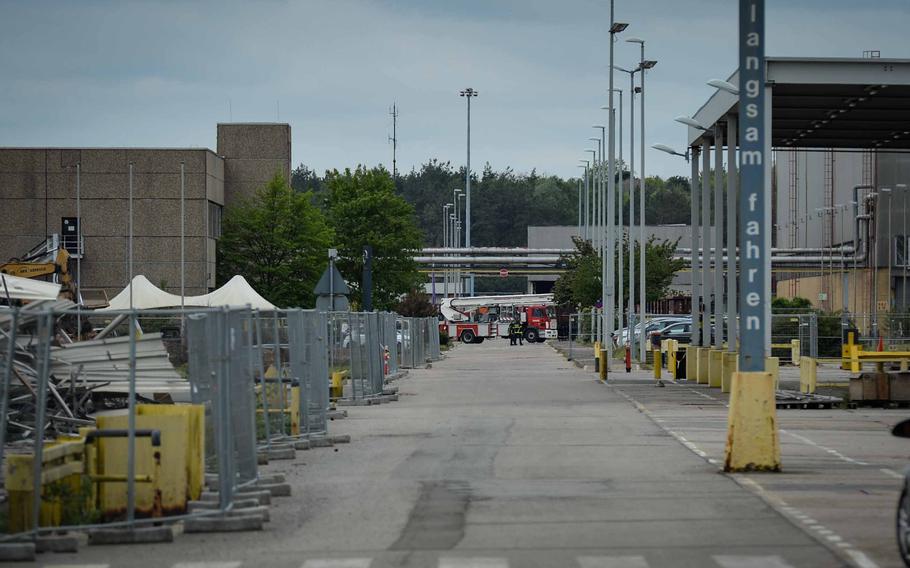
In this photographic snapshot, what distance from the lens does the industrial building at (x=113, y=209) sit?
68.9 metres

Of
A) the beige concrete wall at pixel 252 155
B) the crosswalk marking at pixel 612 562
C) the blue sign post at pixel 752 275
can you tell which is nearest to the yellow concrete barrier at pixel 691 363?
the blue sign post at pixel 752 275

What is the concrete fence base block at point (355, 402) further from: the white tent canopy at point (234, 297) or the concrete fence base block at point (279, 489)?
the concrete fence base block at point (279, 489)

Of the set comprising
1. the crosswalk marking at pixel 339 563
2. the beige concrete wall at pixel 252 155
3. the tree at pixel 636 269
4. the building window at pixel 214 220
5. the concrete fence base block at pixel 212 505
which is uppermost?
the beige concrete wall at pixel 252 155

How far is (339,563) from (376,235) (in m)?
68.2

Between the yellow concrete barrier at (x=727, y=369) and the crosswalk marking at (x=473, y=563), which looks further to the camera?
the yellow concrete barrier at (x=727, y=369)

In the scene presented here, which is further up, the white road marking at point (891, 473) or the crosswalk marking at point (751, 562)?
the crosswalk marking at point (751, 562)

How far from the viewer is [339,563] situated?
35.3 ft

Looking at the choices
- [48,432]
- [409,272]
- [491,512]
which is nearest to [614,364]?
[409,272]

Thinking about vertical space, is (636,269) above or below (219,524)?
above

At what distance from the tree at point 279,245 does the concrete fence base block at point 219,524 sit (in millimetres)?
56272

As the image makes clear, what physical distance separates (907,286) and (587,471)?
68730mm

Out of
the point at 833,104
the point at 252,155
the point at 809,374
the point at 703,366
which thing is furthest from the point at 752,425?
the point at 252,155

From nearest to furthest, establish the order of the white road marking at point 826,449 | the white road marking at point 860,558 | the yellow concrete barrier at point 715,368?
the white road marking at point 860,558
the white road marking at point 826,449
the yellow concrete barrier at point 715,368

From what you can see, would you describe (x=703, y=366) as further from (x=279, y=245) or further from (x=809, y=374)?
(x=279, y=245)
